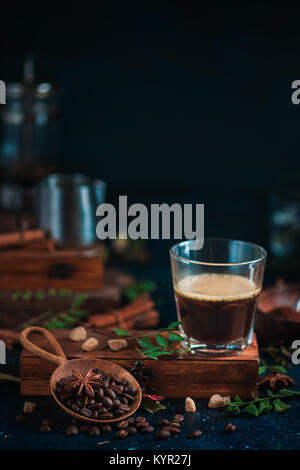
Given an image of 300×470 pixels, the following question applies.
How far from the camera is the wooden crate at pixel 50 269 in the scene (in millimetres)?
1859

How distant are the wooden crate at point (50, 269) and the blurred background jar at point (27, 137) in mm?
319

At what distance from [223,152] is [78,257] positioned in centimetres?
97

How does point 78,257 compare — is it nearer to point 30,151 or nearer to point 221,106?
point 30,151

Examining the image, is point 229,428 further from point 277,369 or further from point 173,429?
point 277,369

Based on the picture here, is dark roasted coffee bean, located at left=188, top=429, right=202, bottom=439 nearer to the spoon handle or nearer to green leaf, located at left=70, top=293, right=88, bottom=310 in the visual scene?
the spoon handle

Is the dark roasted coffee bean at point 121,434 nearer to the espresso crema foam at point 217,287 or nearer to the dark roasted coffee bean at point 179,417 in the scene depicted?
the dark roasted coffee bean at point 179,417

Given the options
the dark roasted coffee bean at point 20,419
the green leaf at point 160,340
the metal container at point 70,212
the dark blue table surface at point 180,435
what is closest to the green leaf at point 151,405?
the dark blue table surface at point 180,435

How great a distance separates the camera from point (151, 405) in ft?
4.24

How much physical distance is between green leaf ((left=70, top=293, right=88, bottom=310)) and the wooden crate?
0.14ft

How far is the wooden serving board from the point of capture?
4.31ft

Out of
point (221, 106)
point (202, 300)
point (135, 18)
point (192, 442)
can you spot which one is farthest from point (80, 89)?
point (192, 442)

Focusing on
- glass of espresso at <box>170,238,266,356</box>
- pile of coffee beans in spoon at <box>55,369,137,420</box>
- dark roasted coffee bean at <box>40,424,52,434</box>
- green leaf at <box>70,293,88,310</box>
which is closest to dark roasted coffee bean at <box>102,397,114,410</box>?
pile of coffee beans in spoon at <box>55,369,137,420</box>

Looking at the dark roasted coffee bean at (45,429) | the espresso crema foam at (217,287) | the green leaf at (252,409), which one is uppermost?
the espresso crema foam at (217,287)

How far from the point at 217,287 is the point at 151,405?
255mm
